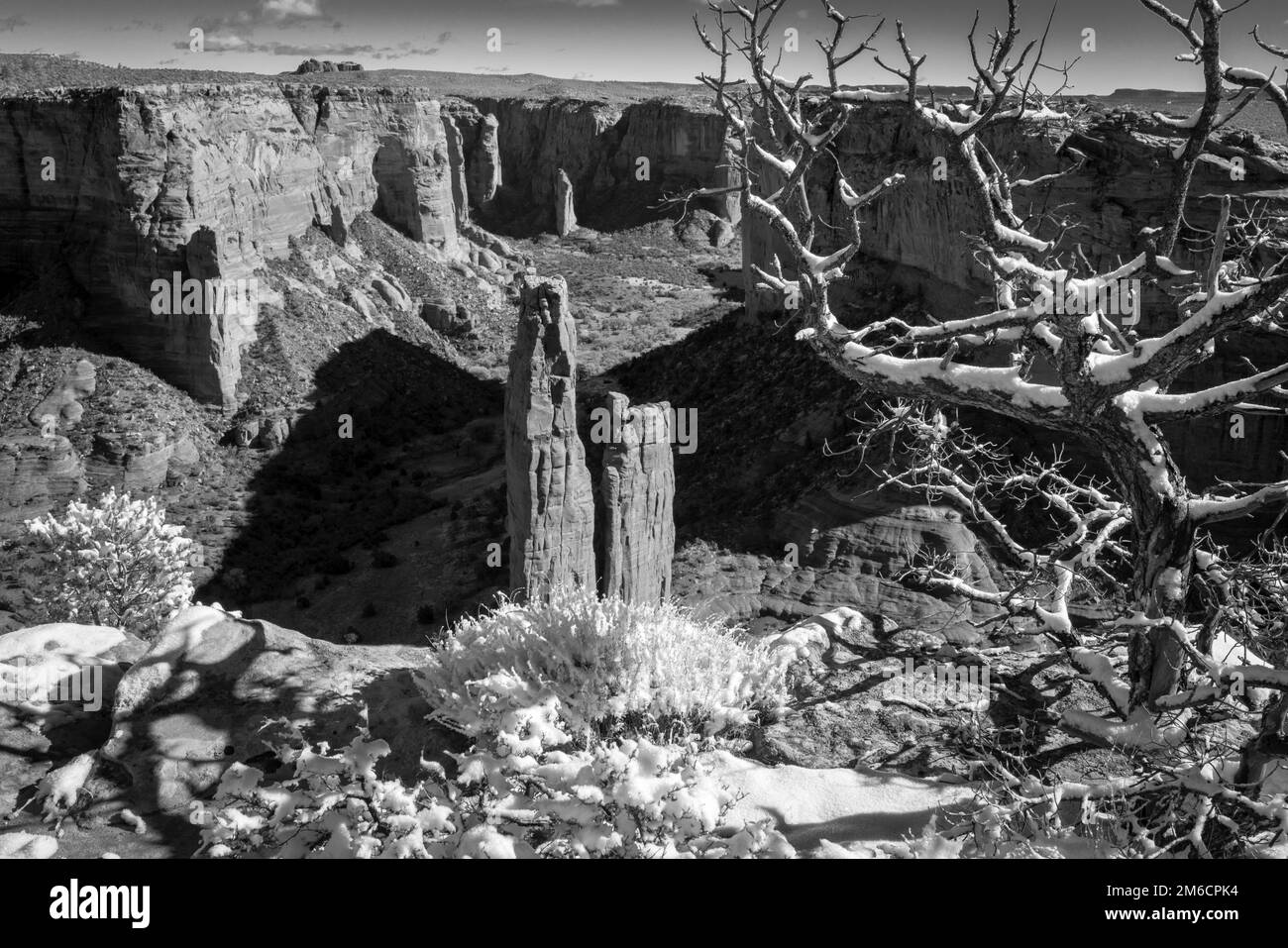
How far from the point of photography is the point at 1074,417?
8.88m

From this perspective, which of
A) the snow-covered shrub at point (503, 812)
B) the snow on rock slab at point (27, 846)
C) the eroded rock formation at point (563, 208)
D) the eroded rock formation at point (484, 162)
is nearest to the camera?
the snow-covered shrub at point (503, 812)

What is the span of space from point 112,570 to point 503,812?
72.9 feet

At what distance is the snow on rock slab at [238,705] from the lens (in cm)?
1036

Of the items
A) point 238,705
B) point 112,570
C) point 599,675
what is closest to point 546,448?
point 112,570

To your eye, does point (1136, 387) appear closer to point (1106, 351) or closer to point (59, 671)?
point (1106, 351)

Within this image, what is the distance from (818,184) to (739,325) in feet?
26.4

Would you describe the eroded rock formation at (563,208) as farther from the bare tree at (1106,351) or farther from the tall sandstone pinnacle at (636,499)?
the bare tree at (1106,351)

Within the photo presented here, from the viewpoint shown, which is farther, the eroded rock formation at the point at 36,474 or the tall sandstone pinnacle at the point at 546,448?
the eroded rock formation at the point at 36,474

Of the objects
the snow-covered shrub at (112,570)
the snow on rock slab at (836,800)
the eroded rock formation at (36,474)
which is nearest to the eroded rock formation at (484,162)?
the eroded rock formation at (36,474)

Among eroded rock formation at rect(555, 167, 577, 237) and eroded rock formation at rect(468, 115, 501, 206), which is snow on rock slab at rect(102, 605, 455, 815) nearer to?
eroded rock formation at rect(555, 167, 577, 237)

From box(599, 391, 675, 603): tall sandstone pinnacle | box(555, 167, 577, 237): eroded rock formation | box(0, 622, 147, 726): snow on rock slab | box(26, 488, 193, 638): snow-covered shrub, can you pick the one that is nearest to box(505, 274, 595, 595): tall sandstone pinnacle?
box(599, 391, 675, 603): tall sandstone pinnacle

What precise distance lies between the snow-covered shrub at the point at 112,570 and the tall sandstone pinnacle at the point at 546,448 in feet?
27.8

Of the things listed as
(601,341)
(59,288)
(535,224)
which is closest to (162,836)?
(59,288)

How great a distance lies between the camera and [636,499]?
2483 cm
